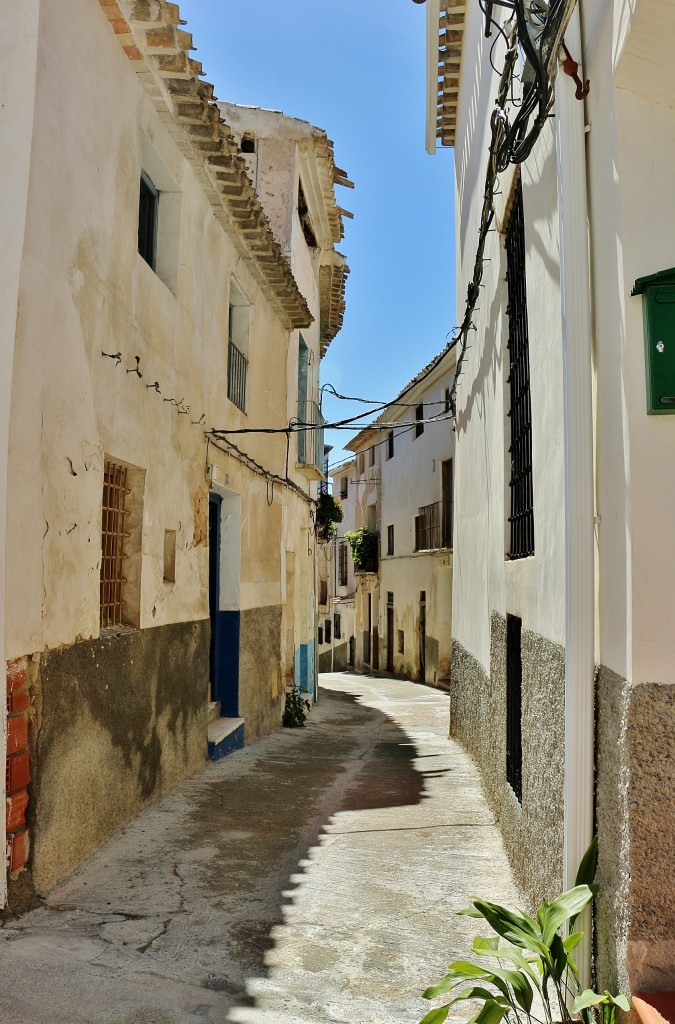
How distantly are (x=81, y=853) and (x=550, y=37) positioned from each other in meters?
4.49

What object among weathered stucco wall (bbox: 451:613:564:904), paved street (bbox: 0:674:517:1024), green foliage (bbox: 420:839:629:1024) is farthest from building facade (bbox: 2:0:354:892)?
weathered stucco wall (bbox: 451:613:564:904)

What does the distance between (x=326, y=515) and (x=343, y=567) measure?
19506 mm

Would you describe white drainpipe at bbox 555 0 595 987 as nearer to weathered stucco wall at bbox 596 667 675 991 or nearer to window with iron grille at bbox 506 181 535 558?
weathered stucco wall at bbox 596 667 675 991

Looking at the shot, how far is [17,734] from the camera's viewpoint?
13.3 feet

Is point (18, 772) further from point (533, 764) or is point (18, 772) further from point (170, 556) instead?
point (170, 556)

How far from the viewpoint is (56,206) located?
4.60 meters

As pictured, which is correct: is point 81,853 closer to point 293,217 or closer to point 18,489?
point 18,489

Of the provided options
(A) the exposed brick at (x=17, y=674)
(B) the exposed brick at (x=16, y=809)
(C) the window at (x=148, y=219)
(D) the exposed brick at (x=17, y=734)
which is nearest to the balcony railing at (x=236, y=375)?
(C) the window at (x=148, y=219)

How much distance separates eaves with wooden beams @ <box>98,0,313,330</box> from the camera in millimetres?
5676

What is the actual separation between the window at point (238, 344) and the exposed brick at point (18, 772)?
20.4 feet

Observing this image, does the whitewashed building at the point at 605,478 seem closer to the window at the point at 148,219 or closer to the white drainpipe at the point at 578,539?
the white drainpipe at the point at 578,539

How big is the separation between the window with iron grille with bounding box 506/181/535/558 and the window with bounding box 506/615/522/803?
486 mm

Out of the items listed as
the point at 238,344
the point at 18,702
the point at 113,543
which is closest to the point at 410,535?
the point at 238,344

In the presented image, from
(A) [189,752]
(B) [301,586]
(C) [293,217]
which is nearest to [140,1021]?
(A) [189,752]
